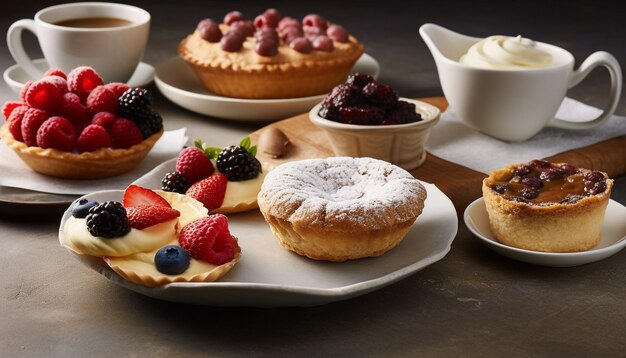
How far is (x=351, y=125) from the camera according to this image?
9.87ft

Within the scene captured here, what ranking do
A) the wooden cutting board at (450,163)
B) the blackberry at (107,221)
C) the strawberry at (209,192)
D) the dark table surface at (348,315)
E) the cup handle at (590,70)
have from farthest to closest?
1. the cup handle at (590,70)
2. the wooden cutting board at (450,163)
3. the strawberry at (209,192)
4. the blackberry at (107,221)
5. the dark table surface at (348,315)

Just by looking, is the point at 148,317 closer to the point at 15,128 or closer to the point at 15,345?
the point at 15,345

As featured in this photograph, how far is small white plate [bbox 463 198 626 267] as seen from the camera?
2.55 meters

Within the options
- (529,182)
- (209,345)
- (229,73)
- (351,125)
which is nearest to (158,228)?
(209,345)

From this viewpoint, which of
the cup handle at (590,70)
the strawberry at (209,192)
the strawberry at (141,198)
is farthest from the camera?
the cup handle at (590,70)

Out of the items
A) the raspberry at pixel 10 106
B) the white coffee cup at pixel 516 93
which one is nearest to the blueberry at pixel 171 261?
the raspberry at pixel 10 106

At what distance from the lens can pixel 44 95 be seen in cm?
305

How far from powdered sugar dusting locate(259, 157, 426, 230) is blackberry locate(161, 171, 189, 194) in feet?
1.04

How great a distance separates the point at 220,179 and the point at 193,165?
0.10 meters

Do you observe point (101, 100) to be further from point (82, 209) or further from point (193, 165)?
point (82, 209)

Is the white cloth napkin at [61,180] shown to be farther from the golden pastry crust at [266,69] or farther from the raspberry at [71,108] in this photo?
the golden pastry crust at [266,69]

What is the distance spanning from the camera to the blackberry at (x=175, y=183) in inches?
111

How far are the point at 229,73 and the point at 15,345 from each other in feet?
5.71

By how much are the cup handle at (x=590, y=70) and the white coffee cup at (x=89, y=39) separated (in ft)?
5.50
